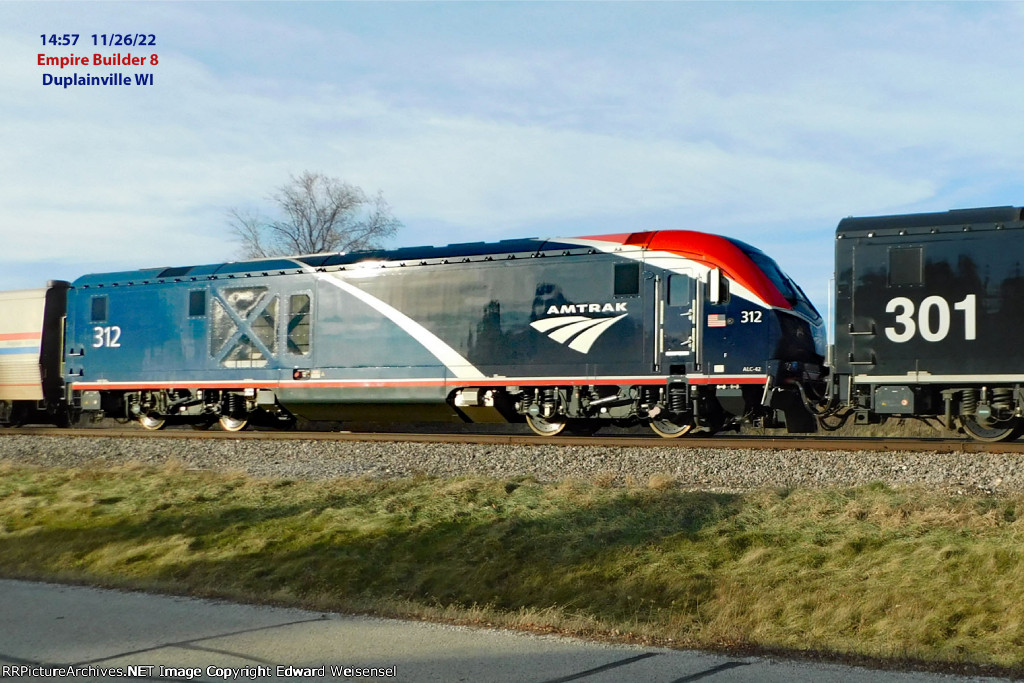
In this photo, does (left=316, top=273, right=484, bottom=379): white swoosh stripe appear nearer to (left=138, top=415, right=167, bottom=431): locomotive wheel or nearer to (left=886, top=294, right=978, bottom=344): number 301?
(left=138, top=415, right=167, bottom=431): locomotive wheel

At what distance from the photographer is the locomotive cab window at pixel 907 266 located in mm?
14680

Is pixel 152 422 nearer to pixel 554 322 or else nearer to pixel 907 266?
pixel 554 322

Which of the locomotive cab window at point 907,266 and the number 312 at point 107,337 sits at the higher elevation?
the locomotive cab window at point 907,266

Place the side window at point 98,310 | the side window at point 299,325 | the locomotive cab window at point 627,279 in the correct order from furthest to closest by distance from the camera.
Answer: the side window at point 98,310 < the side window at point 299,325 < the locomotive cab window at point 627,279

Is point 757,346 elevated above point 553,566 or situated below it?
above

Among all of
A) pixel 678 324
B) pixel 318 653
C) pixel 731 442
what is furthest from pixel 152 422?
pixel 318 653

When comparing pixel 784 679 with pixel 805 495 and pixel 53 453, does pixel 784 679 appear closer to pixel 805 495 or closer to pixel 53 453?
pixel 805 495

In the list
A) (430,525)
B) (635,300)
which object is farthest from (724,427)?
(430,525)

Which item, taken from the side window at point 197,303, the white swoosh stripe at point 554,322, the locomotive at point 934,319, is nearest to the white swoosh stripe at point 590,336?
the white swoosh stripe at point 554,322

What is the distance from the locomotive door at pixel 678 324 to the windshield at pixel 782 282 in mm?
1183

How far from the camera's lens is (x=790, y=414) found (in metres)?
16.7

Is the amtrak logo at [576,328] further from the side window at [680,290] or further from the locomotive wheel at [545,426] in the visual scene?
the locomotive wheel at [545,426]

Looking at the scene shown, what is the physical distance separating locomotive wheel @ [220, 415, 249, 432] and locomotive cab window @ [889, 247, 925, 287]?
13.7m

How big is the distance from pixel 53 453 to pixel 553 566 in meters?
11.7
